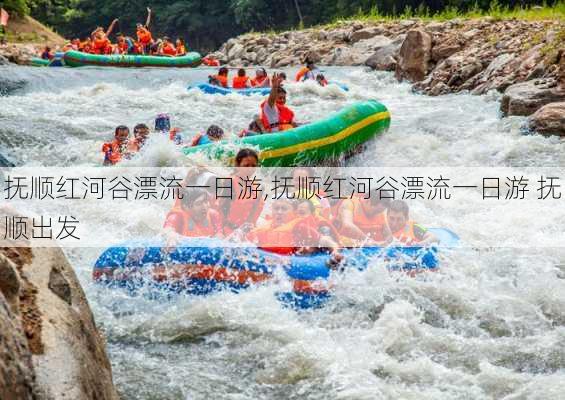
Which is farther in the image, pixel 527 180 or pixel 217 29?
pixel 217 29

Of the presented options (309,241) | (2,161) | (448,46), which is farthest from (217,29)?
(309,241)

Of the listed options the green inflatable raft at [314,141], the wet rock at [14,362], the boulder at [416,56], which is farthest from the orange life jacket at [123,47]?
the wet rock at [14,362]

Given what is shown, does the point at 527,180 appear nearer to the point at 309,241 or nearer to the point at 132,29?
the point at 309,241

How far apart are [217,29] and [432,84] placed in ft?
98.2

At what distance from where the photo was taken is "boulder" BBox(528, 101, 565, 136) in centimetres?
914

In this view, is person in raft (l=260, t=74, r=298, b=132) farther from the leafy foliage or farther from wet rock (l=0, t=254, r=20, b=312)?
the leafy foliage

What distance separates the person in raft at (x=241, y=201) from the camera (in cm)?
545

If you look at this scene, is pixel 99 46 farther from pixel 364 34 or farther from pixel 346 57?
pixel 364 34

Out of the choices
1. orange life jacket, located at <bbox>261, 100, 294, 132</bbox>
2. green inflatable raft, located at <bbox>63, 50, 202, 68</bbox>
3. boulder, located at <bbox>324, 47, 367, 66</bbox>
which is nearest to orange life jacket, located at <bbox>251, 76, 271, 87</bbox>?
orange life jacket, located at <bbox>261, 100, 294, 132</bbox>

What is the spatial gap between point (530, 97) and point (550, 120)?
96 cm

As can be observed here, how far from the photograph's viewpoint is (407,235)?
17.7 ft

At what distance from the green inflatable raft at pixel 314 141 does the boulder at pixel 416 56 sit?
5709 millimetres

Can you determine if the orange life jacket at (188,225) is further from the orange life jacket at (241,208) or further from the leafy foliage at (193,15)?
the leafy foliage at (193,15)

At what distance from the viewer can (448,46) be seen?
1512 cm
